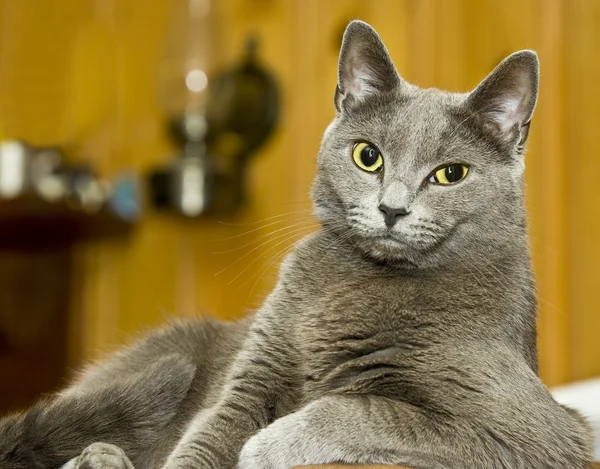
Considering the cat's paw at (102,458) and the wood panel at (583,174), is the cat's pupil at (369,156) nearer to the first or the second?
the cat's paw at (102,458)

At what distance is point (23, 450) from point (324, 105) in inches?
78.7

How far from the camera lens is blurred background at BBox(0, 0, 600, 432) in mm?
2229

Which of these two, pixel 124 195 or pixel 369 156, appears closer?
pixel 369 156

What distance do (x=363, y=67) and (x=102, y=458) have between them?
681mm

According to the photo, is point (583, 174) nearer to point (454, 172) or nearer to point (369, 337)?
point (454, 172)

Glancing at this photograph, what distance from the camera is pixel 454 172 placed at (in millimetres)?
1271

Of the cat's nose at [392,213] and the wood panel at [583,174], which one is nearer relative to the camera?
the cat's nose at [392,213]

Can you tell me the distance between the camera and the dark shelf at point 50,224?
284 cm

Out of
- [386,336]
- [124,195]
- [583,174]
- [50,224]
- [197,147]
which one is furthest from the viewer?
[124,195]

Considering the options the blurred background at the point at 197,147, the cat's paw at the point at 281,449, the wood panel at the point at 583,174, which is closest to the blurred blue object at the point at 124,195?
the blurred background at the point at 197,147

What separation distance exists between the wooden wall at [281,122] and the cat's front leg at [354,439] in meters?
0.49

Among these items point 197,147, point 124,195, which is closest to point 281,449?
point 197,147

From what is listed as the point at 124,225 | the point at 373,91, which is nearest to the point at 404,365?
the point at 373,91

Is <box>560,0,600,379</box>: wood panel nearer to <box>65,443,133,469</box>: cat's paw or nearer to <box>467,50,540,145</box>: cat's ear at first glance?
<box>467,50,540,145</box>: cat's ear
